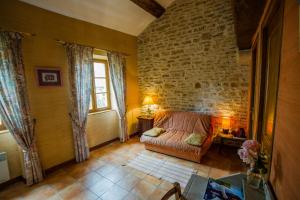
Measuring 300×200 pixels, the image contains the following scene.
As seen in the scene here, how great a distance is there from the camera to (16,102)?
90.1 inches

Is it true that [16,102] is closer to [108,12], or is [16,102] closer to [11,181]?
[11,181]

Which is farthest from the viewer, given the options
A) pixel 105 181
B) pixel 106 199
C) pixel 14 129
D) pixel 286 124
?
pixel 105 181

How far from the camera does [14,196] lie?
218 cm

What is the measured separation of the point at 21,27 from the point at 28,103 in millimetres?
1194

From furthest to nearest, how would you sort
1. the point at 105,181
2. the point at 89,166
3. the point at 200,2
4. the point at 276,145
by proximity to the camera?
1. the point at 200,2
2. the point at 89,166
3. the point at 105,181
4. the point at 276,145

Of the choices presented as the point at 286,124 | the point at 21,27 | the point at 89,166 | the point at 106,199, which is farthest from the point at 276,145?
the point at 21,27

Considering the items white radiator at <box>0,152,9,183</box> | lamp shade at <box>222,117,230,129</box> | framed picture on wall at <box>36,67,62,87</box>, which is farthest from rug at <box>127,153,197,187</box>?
framed picture on wall at <box>36,67,62,87</box>

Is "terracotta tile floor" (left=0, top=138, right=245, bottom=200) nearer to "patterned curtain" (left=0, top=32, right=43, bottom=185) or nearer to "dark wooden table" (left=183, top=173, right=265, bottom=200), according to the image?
"patterned curtain" (left=0, top=32, right=43, bottom=185)

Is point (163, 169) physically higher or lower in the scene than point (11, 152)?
lower

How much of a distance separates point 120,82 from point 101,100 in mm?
Result: 677

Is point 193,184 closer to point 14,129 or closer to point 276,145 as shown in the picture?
point 276,145

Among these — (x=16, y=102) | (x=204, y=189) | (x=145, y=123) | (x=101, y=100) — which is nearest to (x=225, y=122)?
(x=145, y=123)

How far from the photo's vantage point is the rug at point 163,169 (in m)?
2.49

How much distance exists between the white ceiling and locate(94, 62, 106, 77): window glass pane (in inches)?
36.9
